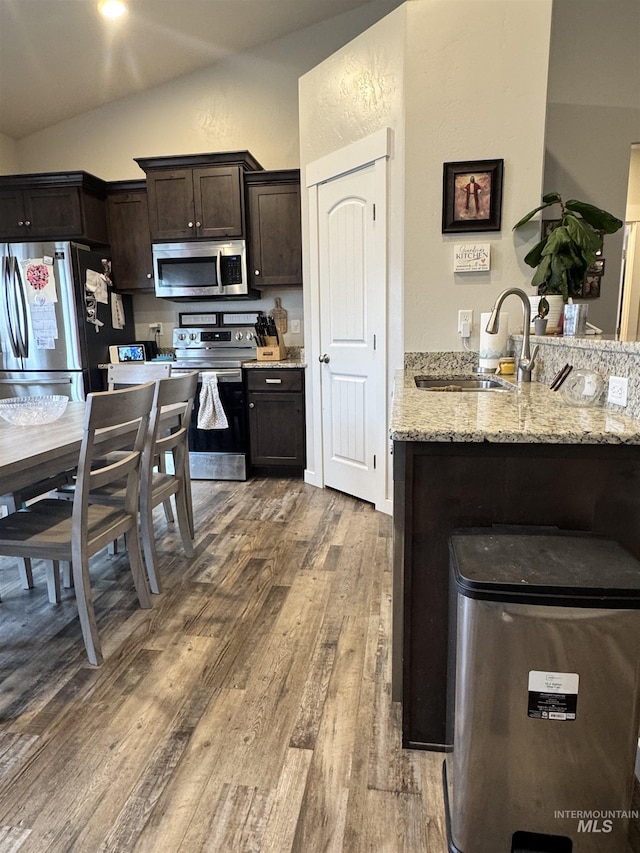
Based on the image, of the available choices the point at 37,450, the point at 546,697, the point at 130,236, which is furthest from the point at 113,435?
the point at 130,236

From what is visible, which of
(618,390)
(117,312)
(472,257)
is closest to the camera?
(618,390)

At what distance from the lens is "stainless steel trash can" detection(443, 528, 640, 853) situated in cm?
95

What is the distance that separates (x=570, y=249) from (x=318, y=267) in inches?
64.0

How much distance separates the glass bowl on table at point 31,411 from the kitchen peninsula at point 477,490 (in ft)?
4.99

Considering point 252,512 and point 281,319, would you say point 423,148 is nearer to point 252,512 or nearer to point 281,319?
point 281,319

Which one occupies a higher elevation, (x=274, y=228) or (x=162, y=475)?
(x=274, y=228)

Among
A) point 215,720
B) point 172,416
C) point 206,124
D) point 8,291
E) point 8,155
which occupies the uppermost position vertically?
point 206,124

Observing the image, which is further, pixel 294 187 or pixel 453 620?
pixel 294 187

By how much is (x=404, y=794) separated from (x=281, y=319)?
11.8 ft

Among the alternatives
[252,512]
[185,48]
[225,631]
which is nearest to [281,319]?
[252,512]

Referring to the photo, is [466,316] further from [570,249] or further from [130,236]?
[130,236]

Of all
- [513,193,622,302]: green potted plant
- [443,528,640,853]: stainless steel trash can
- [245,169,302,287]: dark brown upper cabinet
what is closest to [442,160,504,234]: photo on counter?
[513,193,622,302]: green potted plant

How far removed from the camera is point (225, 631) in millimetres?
1952

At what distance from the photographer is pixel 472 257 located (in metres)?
2.78
